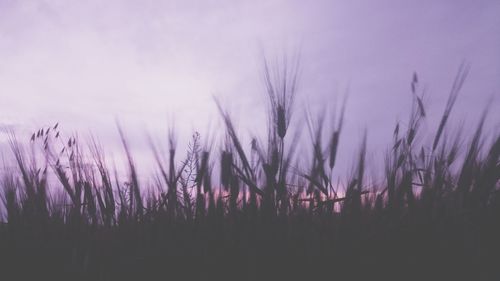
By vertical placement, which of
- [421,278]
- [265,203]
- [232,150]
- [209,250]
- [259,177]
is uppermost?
[232,150]

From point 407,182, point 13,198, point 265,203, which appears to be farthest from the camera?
point 13,198

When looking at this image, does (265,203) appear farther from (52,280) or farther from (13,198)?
(13,198)

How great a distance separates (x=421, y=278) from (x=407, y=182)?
50cm

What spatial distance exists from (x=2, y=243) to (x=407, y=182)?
1.69 metres

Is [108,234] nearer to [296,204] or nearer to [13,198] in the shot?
[13,198]

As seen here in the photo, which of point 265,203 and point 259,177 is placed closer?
point 265,203

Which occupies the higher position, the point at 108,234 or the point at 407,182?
the point at 407,182

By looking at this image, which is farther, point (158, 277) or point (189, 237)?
point (189, 237)

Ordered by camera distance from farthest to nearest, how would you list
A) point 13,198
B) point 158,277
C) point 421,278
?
point 13,198 < point 158,277 < point 421,278

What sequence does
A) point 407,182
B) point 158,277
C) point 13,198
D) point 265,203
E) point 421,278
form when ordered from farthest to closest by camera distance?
point 13,198, point 407,182, point 265,203, point 158,277, point 421,278

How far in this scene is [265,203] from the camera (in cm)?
164

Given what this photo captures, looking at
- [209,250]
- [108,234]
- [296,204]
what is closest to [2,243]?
[108,234]

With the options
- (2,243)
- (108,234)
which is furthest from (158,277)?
(2,243)

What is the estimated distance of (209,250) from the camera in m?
1.54
